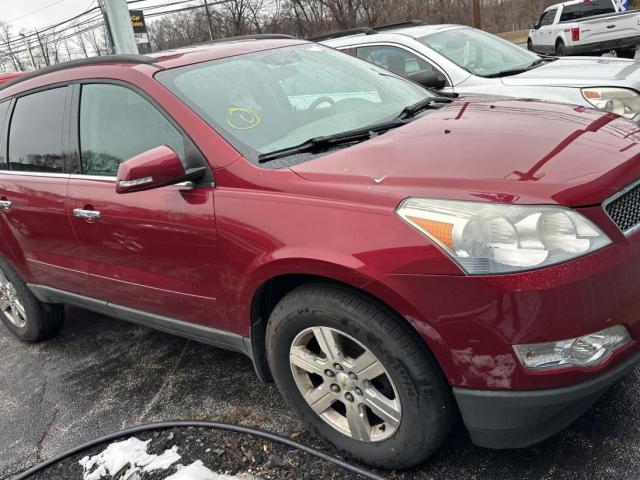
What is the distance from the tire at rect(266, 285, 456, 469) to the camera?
80.6 inches

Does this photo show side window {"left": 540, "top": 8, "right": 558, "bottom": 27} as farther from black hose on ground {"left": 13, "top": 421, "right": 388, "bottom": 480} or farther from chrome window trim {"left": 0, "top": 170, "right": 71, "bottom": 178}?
black hose on ground {"left": 13, "top": 421, "right": 388, "bottom": 480}

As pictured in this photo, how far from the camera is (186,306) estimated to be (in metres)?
2.82

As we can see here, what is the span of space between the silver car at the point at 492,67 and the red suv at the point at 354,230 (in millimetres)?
2125

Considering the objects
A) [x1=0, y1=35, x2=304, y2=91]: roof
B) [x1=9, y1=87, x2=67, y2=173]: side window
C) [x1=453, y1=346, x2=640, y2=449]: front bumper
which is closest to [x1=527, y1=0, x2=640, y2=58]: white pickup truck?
[x1=0, y1=35, x2=304, y2=91]: roof

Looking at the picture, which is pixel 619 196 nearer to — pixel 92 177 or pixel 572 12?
pixel 92 177

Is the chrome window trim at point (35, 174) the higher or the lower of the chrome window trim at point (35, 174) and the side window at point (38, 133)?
the lower

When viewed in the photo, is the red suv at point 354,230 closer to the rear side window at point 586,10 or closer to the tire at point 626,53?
the tire at point 626,53

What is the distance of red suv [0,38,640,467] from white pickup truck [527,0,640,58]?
40.2 ft

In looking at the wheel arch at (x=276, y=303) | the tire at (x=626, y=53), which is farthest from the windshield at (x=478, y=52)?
the tire at (x=626, y=53)

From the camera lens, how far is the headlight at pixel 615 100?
4.77m

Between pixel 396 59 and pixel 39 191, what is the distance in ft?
13.2

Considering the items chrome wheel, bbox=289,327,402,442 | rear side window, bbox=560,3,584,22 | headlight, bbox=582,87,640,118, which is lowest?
rear side window, bbox=560,3,584,22

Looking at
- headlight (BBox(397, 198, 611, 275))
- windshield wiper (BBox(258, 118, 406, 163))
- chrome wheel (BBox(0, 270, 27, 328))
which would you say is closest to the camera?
headlight (BBox(397, 198, 611, 275))

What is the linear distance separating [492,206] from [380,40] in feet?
15.8
